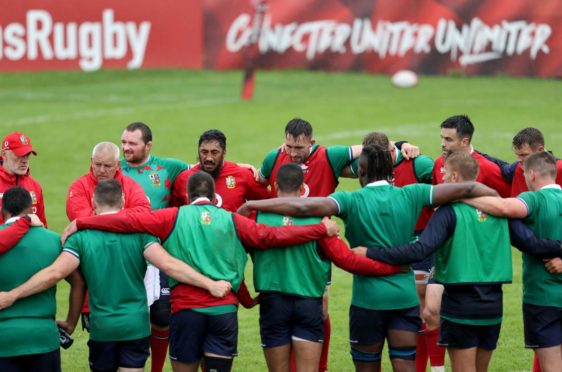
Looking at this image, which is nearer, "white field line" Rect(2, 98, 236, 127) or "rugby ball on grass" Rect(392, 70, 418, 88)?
"white field line" Rect(2, 98, 236, 127)

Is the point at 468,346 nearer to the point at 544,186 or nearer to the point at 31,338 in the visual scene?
the point at 544,186

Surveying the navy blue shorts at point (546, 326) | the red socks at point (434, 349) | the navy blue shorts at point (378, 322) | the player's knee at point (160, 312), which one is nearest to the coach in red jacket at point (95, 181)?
the player's knee at point (160, 312)

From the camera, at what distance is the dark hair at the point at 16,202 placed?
7605 millimetres

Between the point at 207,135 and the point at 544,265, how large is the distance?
125 inches

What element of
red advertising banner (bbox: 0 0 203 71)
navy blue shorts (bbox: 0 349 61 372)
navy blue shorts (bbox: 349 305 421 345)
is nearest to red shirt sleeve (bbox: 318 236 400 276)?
navy blue shorts (bbox: 349 305 421 345)

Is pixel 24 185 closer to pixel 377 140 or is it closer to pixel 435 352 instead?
pixel 377 140

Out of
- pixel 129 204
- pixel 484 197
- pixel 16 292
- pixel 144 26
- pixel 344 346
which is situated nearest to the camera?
pixel 16 292

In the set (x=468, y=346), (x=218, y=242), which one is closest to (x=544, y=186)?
(x=468, y=346)

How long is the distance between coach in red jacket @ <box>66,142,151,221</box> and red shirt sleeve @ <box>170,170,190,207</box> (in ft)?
2.11

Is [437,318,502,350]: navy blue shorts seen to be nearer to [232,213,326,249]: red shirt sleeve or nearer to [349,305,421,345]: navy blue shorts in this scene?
[349,305,421,345]: navy blue shorts

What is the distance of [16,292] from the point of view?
7430 millimetres

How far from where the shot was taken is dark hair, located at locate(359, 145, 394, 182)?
8023 mm

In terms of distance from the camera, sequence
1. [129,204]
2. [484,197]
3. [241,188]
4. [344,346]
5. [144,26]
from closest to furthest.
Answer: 1. [484,197]
2. [129,204]
3. [241,188]
4. [344,346]
5. [144,26]

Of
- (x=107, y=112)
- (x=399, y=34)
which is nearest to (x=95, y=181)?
(x=107, y=112)
